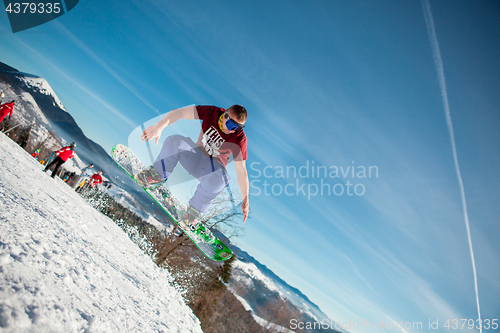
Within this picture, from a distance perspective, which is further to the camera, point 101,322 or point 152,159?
point 152,159

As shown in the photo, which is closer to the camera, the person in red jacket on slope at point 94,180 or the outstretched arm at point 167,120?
the outstretched arm at point 167,120

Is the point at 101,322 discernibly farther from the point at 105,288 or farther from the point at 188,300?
the point at 188,300

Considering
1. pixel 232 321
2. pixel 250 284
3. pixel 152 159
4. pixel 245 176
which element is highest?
pixel 245 176

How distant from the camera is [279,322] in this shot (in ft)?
162

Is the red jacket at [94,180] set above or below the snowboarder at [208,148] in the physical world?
below

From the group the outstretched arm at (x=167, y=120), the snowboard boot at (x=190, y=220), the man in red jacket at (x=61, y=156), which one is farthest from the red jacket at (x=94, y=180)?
the outstretched arm at (x=167, y=120)

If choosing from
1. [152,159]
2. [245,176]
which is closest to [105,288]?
[245,176]

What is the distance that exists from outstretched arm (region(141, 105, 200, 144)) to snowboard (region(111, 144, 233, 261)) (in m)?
1.69

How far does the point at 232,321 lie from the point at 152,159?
64.8 m

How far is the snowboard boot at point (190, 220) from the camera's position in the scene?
5.82m

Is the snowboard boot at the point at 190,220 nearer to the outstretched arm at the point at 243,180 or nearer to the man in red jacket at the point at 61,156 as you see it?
the outstretched arm at the point at 243,180

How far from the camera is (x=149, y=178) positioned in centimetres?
529

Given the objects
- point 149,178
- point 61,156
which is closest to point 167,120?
point 149,178

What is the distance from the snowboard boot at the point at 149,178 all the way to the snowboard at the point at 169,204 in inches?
5.0
